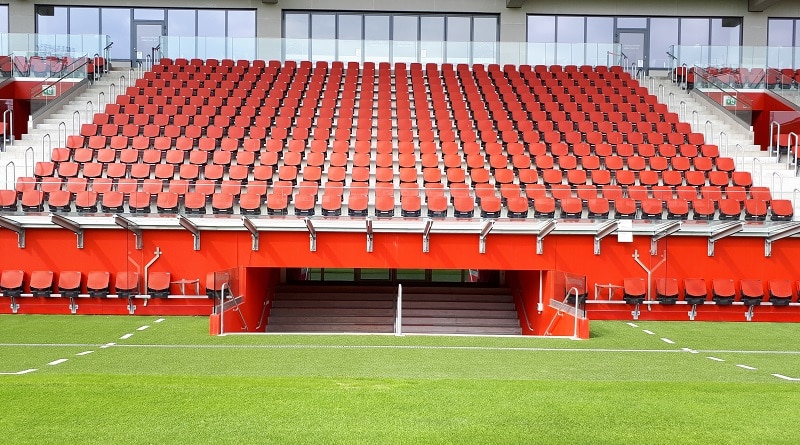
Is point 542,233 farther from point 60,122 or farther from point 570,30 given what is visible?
point 570,30

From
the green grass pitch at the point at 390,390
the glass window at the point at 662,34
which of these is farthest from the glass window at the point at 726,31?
the green grass pitch at the point at 390,390

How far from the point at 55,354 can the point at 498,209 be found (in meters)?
9.35

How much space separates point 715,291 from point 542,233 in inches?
147

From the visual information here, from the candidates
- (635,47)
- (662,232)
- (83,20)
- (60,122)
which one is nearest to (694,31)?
(635,47)

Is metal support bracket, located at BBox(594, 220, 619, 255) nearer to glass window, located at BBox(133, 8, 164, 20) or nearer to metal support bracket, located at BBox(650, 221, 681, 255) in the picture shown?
metal support bracket, located at BBox(650, 221, 681, 255)

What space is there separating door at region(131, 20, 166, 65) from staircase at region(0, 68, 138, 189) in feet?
4.28

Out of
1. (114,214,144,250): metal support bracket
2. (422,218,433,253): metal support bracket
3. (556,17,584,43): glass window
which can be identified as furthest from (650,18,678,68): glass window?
(114,214,144,250): metal support bracket

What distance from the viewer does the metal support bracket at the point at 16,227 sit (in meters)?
16.0

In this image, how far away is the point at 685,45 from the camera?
92.1 feet

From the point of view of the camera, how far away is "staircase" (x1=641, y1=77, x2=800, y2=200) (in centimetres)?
1991

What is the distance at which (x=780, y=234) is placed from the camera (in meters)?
16.6

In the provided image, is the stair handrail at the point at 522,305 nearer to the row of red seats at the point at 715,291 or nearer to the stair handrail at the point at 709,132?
the row of red seats at the point at 715,291

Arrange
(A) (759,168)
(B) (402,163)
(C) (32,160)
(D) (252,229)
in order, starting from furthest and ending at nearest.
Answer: (A) (759,168) → (C) (32,160) → (B) (402,163) → (D) (252,229)

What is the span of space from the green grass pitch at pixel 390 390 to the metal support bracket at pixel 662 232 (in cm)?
385
